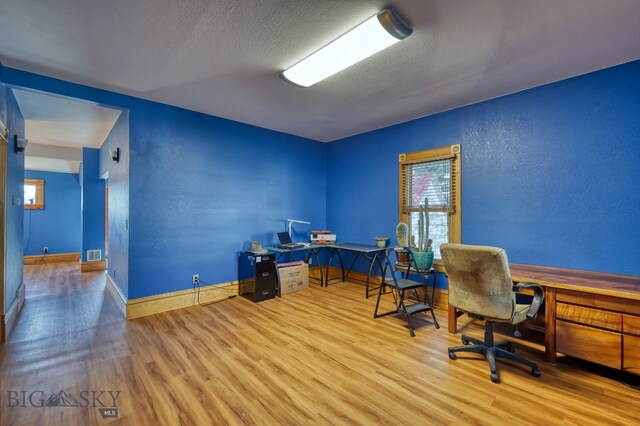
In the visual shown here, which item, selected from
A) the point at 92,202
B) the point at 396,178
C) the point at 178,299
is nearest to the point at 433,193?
the point at 396,178

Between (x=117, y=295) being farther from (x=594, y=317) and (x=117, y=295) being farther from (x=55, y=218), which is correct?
(x=55, y=218)

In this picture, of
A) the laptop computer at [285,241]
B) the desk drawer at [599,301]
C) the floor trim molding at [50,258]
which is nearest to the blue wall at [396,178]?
the laptop computer at [285,241]

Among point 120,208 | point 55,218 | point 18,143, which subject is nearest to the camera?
point 18,143

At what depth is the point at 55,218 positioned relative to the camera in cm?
696

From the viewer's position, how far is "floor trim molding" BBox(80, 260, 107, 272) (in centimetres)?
579

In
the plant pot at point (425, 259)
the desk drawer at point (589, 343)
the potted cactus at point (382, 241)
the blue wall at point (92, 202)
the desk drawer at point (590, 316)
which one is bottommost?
the desk drawer at point (589, 343)

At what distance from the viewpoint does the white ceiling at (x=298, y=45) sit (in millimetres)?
1812

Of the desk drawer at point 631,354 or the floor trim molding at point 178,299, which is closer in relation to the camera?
the desk drawer at point 631,354

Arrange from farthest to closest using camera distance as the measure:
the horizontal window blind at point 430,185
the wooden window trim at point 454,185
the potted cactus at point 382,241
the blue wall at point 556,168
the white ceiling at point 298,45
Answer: the potted cactus at point 382,241 → the horizontal window blind at point 430,185 → the wooden window trim at point 454,185 → the blue wall at point 556,168 → the white ceiling at point 298,45

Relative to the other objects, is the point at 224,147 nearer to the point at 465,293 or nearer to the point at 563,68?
the point at 465,293

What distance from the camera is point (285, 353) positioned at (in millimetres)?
2416

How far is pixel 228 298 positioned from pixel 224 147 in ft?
7.13

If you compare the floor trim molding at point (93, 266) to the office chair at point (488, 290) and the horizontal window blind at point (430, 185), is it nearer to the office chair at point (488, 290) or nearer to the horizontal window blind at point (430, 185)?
the horizontal window blind at point (430, 185)

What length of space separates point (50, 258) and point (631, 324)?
10.0 m
